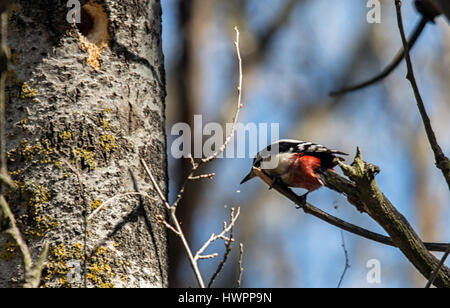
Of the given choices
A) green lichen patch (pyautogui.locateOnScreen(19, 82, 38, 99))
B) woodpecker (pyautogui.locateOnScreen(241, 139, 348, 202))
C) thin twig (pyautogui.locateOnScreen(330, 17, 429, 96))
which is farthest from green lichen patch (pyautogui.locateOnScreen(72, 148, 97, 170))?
woodpecker (pyautogui.locateOnScreen(241, 139, 348, 202))

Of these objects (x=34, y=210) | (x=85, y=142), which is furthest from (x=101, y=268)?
(x=85, y=142)

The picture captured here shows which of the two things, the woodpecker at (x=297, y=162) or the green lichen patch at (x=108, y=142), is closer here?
the green lichen patch at (x=108, y=142)

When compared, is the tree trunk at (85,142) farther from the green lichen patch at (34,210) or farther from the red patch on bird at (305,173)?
the red patch on bird at (305,173)

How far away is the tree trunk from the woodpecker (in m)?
1.25

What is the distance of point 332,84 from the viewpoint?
27.5 feet

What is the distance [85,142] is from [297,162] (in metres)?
1.75

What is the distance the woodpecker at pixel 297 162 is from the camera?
10.9ft

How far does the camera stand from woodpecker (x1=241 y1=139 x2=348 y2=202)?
333 cm

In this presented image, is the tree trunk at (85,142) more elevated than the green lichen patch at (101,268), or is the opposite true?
the tree trunk at (85,142)

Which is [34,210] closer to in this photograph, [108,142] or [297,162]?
[108,142]

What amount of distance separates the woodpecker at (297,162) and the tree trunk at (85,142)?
4.10 ft

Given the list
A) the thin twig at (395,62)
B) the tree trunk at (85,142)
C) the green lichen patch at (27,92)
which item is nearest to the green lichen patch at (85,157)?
the tree trunk at (85,142)
